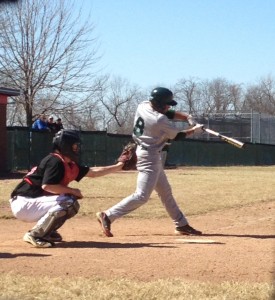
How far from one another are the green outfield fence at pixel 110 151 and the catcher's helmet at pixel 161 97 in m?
9.71

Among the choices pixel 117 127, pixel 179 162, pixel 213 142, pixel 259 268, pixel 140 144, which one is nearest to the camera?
pixel 259 268

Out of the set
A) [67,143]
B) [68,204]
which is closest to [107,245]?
[68,204]

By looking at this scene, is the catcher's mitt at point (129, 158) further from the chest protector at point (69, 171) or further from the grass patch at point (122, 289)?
the grass patch at point (122, 289)

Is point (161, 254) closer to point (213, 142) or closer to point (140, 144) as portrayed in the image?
point (140, 144)

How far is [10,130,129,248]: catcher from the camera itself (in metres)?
7.12

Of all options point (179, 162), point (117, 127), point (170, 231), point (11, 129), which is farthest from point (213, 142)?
point (170, 231)

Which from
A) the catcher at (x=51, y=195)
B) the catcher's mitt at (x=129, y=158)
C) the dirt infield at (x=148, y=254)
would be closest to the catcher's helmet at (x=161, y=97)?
the catcher's mitt at (x=129, y=158)

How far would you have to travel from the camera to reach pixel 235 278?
220 inches

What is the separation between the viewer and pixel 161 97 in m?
8.05

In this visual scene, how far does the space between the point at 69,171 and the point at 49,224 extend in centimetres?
62

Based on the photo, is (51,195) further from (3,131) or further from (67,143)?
(3,131)

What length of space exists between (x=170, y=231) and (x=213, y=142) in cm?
3007

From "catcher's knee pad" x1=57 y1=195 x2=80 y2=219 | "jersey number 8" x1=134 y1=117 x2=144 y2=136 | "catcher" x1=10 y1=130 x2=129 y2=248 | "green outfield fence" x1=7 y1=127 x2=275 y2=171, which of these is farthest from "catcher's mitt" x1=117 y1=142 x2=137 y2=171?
"green outfield fence" x1=7 y1=127 x2=275 y2=171

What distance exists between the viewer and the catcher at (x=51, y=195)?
7.12 meters
